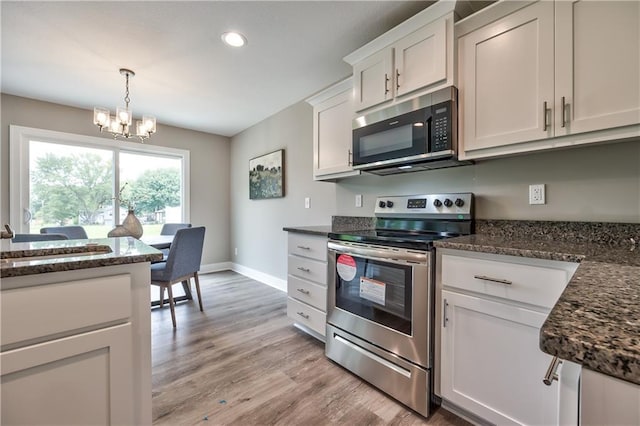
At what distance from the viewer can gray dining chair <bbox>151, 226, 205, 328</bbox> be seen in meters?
2.52

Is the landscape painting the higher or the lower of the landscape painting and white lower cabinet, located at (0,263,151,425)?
the higher

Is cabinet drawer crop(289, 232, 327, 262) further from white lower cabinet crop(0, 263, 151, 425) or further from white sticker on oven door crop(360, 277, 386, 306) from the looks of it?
white lower cabinet crop(0, 263, 151, 425)

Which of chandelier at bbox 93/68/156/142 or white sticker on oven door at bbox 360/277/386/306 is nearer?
white sticker on oven door at bbox 360/277/386/306

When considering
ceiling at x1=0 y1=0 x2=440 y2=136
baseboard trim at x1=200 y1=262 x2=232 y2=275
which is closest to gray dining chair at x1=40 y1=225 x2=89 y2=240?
ceiling at x1=0 y1=0 x2=440 y2=136

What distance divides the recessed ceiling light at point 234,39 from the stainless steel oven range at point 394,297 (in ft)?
5.37

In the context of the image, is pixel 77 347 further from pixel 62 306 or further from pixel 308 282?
pixel 308 282

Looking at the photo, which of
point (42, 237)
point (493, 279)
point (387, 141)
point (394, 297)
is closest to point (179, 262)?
point (42, 237)

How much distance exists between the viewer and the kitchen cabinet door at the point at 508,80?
4.33 ft

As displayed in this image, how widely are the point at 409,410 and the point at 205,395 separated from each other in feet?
3.86

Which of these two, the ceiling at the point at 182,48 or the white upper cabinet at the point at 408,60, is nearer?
A: the white upper cabinet at the point at 408,60

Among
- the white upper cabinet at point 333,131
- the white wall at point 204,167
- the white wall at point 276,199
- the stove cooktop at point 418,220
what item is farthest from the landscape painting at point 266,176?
the stove cooktop at point 418,220

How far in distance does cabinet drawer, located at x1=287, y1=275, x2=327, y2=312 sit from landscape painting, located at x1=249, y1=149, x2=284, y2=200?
1.55m

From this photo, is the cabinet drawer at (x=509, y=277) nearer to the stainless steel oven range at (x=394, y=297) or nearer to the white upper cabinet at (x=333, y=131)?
the stainless steel oven range at (x=394, y=297)

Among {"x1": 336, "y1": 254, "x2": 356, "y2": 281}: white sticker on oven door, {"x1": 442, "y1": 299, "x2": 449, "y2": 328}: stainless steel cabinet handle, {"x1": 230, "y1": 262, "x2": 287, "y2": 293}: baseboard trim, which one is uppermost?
{"x1": 336, "y1": 254, "x2": 356, "y2": 281}: white sticker on oven door
